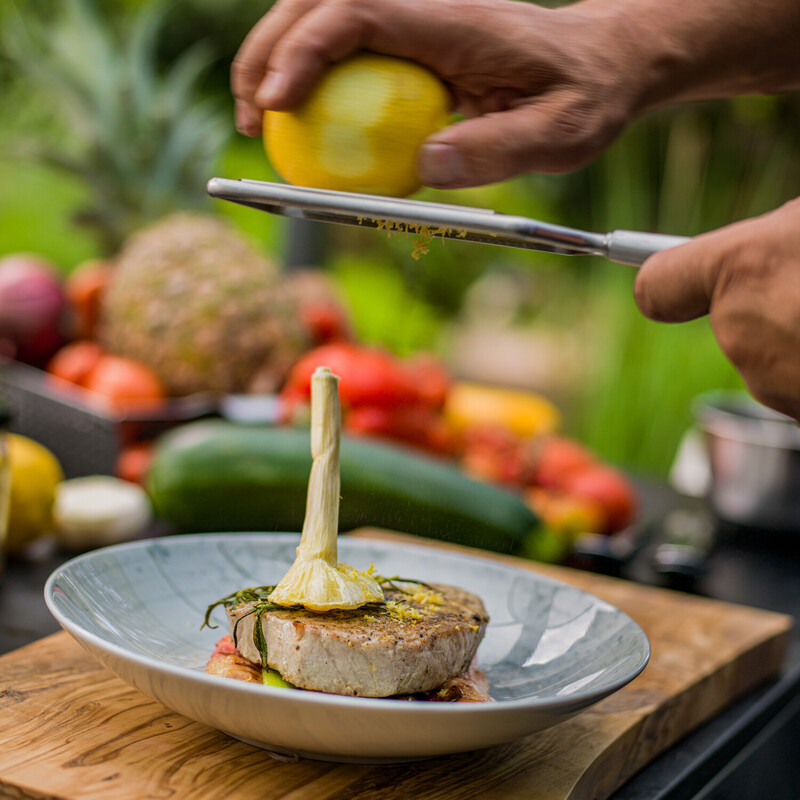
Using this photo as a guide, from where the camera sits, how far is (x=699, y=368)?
2455 millimetres

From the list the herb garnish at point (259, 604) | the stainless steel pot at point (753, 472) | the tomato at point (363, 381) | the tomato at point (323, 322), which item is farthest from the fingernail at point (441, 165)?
the tomato at point (323, 322)

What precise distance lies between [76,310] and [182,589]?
99 centimetres

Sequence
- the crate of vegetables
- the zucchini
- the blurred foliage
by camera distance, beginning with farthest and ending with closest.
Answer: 1. the blurred foliage
2. the crate of vegetables
3. the zucchini

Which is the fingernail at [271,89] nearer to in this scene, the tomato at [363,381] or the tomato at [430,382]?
the tomato at [363,381]

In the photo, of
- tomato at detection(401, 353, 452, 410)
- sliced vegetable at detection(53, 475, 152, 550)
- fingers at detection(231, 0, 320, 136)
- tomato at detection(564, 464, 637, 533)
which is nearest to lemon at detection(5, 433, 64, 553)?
sliced vegetable at detection(53, 475, 152, 550)

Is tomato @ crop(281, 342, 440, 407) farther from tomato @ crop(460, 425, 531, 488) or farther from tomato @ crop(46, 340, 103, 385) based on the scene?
tomato @ crop(46, 340, 103, 385)

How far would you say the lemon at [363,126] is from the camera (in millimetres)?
591

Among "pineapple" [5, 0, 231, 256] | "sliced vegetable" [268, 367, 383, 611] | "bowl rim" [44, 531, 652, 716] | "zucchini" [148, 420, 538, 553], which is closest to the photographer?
"bowl rim" [44, 531, 652, 716]

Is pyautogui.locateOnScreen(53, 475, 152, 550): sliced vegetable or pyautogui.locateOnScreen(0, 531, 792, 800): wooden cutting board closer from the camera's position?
pyautogui.locateOnScreen(0, 531, 792, 800): wooden cutting board

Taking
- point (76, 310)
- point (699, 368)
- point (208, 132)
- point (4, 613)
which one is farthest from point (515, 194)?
point (4, 613)

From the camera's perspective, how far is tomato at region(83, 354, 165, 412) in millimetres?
1315

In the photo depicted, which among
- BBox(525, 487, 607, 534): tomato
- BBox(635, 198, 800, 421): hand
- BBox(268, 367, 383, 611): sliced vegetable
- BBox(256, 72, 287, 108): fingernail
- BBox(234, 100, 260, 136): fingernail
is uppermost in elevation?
BBox(256, 72, 287, 108): fingernail

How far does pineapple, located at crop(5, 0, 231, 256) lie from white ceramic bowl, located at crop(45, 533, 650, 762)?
1317mm

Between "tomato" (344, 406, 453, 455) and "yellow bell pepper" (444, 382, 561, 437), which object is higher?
"tomato" (344, 406, 453, 455)
